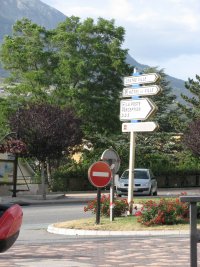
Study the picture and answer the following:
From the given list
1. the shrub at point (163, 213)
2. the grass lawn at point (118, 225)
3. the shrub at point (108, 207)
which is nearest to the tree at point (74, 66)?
the shrub at point (108, 207)

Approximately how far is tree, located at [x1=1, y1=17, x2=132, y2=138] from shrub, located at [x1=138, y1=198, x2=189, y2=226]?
85.5 feet

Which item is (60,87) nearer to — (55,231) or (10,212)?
(55,231)

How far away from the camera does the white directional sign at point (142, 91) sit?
16.2m

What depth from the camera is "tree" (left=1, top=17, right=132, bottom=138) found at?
133 ft

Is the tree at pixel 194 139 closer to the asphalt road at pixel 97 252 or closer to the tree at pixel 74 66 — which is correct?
the tree at pixel 74 66

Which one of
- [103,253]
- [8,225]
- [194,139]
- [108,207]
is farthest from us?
[194,139]

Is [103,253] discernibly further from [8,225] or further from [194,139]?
[194,139]

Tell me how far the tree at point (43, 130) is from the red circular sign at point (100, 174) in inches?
636

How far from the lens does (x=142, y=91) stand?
54.6ft

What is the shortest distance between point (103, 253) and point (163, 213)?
15.6 feet

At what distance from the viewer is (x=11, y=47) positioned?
135ft

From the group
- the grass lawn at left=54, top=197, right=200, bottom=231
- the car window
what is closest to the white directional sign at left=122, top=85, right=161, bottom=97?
the grass lawn at left=54, top=197, right=200, bottom=231

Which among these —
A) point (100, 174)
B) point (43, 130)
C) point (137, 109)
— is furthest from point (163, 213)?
point (43, 130)

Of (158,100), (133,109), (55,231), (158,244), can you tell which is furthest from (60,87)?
(158,244)
